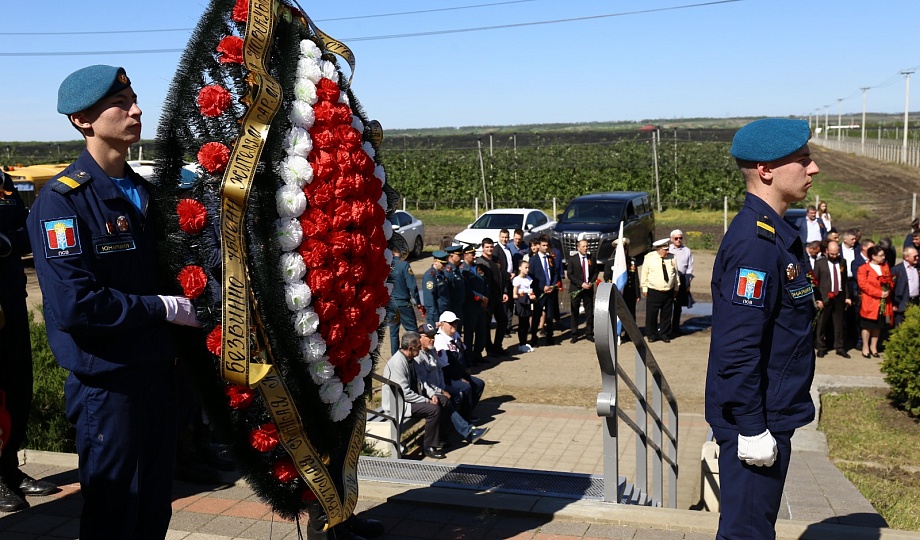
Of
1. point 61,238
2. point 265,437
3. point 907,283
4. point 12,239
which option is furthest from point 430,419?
point 907,283

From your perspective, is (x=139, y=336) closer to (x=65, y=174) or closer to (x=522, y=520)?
(x=65, y=174)

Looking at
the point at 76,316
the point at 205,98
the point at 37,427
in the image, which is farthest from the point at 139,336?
the point at 37,427

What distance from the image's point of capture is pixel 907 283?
12969 mm

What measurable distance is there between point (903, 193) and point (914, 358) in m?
37.4

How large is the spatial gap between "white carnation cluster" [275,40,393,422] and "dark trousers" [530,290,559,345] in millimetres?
11231

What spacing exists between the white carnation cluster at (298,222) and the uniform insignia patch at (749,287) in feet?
5.62

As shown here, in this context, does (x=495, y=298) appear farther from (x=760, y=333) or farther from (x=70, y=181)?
(x=70, y=181)

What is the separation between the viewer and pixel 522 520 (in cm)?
496

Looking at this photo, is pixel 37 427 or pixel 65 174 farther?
pixel 37 427

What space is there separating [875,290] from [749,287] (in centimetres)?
1065

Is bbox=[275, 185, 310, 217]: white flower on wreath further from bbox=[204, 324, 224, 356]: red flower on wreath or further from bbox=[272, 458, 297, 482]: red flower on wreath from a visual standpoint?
bbox=[272, 458, 297, 482]: red flower on wreath

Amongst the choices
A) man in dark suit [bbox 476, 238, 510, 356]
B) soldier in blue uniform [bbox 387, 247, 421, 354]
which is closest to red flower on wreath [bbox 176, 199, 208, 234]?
soldier in blue uniform [bbox 387, 247, 421, 354]

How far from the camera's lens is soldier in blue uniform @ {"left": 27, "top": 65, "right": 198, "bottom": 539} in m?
A: 3.36

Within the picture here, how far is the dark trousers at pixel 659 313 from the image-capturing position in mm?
14945
